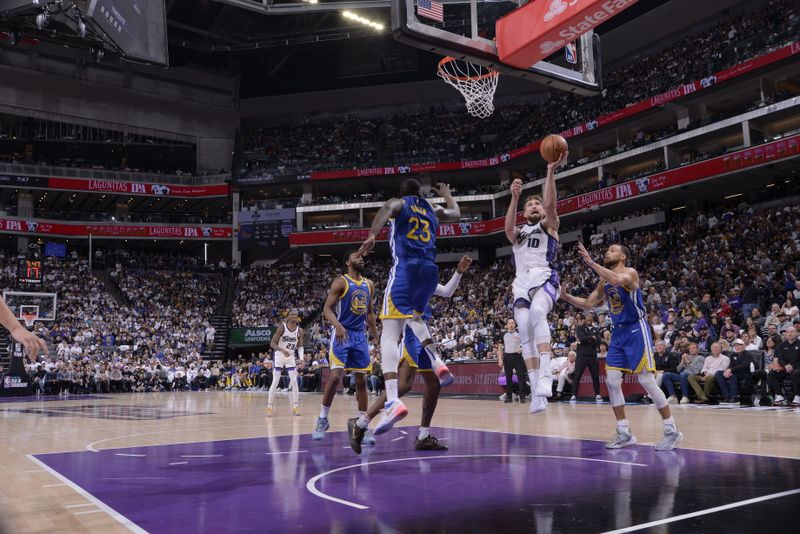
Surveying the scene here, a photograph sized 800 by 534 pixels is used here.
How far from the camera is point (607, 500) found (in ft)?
14.5

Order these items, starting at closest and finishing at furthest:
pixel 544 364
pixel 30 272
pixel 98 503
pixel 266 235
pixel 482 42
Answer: pixel 98 503 → pixel 544 364 → pixel 482 42 → pixel 30 272 → pixel 266 235

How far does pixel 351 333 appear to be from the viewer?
29.4 feet

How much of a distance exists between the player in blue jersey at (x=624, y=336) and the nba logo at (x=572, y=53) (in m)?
3.92

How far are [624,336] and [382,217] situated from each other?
10.4 ft

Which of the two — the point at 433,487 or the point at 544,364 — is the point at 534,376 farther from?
the point at 433,487

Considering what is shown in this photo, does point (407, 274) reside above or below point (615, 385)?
above

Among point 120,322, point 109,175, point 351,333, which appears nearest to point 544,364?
point 351,333

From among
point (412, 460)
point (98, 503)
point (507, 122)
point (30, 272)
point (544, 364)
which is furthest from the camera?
point (507, 122)

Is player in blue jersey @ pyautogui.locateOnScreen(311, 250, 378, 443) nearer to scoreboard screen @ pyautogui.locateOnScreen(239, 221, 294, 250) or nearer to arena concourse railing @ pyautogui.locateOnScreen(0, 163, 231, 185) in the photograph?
scoreboard screen @ pyautogui.locateOnScreen(239, 221, 294, 250)

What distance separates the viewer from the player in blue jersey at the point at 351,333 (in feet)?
28.2

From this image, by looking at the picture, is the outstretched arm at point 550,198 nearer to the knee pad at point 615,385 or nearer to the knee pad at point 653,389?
the knee pad at point 615,385

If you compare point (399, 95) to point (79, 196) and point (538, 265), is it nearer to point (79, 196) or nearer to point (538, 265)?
point (79, 196)

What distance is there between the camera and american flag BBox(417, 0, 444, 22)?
881cm

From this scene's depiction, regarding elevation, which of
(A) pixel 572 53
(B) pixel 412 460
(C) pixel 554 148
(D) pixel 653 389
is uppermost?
(A) pixel 572 53
